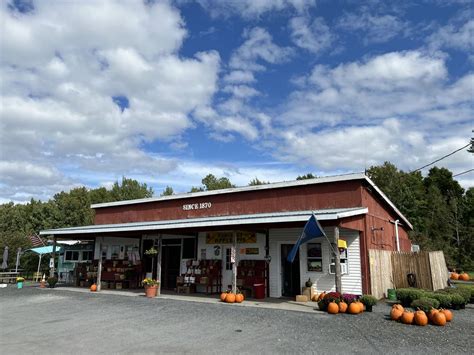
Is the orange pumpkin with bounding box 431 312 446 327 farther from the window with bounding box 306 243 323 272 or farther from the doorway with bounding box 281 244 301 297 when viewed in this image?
the doorway with bounding box 281 244 301 297

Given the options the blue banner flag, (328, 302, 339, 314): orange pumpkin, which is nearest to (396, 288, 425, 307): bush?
(328, 302, 339, 314): orange pumpkin

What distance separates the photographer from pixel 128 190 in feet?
172

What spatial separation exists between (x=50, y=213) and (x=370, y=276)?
41.1 metres

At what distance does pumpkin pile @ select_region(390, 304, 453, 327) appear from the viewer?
30.5 feet

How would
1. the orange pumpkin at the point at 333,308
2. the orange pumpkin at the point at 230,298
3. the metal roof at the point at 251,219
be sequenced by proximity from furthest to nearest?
the orange pumpkin at the point at 230,298 < the metal roof at the point at 251,219 < the orange pumpkin at the point at 333,308

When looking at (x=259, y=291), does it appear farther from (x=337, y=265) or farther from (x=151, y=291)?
(x=151, y=291)

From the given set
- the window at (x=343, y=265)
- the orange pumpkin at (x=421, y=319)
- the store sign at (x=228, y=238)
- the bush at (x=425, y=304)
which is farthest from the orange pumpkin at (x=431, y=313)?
the store sign at (x=228, y=238)

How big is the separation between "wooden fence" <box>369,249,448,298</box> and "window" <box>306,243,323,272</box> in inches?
72.2

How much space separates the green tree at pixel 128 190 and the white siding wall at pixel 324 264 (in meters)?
38.7

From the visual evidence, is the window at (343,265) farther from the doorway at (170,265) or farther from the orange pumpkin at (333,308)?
the doorway at (170,265)

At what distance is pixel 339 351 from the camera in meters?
6.87

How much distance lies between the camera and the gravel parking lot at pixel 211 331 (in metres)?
7.14

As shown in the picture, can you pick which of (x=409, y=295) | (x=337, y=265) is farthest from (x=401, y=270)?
(x=337, y=265)

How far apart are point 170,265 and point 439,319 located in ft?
42.1
